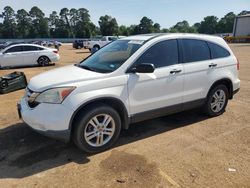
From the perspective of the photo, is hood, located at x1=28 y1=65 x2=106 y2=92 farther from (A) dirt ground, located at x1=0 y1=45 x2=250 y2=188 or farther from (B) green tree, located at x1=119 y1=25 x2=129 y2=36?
(B) green tree, located at x1=119 y1=25 x2=129 y2=36

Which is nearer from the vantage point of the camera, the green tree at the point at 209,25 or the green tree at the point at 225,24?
the green tree at the point at 225,24

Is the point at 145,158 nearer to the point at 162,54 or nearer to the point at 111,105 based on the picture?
the point at 111,105

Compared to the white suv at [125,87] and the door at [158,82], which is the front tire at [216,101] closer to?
the white suv at [125,87]

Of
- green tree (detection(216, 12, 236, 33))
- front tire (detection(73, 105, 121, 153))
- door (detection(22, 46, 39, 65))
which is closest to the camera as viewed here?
front tire (detection(73, 105, 121, 153))

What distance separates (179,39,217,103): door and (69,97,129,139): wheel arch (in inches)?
53.4

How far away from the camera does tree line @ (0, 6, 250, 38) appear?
96412 millimetres

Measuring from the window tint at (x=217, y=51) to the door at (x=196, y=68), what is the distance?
0.39ft

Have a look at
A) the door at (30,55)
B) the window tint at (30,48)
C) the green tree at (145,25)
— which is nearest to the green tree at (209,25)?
the green tree at (145,25)

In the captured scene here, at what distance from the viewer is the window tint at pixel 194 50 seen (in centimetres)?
513

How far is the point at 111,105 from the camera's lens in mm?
4344

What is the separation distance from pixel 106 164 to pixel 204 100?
2608 mm

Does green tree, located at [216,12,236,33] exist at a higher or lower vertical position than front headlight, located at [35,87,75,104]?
higher

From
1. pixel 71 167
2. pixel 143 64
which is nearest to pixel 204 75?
pixel 143 64

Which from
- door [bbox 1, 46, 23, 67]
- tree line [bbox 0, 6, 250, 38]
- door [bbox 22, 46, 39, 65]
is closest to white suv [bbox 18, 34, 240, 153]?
door [bbox 22, 46, 39, 65]
